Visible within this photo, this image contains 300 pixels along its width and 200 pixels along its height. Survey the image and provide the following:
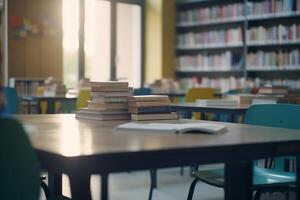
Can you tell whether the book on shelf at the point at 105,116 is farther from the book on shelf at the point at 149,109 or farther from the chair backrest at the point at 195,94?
the chair backrest at the point at 195,94

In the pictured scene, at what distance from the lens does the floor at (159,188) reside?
363cm

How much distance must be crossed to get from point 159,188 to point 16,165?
2.95 metres

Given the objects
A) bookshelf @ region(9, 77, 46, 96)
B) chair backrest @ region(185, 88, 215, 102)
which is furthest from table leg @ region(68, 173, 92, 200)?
bookshelf @ region(9, 77, 46, 96)

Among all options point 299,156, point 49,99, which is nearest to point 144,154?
point 299,156

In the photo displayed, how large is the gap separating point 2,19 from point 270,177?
17.5 ft

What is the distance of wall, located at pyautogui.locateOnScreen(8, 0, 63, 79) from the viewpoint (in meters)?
7.02

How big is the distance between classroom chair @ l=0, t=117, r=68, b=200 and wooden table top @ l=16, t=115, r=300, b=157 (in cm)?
6

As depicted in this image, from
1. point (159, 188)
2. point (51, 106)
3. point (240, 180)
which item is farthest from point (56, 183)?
point (51, 106)

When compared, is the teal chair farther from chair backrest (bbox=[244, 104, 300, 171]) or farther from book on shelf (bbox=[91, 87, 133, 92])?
book on shelf (bbox=[91, 87, 133, 92])

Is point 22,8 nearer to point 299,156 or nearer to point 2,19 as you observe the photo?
point 2,19

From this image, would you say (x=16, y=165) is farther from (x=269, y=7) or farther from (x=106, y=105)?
(x=269, y=7)

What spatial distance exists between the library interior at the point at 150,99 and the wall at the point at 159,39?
0.06ft

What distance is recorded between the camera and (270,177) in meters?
2.27


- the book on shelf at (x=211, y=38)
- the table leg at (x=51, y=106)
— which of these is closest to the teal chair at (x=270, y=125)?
the table leg at (x=51, y=106)
